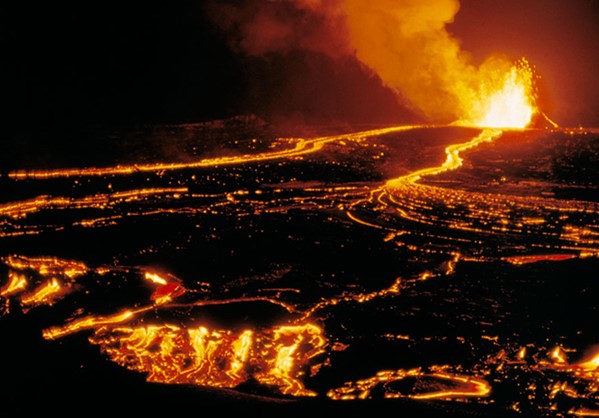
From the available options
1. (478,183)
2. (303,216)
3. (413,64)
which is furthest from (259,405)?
(413,64)

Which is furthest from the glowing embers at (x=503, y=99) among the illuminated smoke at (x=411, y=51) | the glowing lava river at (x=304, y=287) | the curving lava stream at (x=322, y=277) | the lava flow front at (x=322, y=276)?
the curving lava stream at (x=322, y=277)

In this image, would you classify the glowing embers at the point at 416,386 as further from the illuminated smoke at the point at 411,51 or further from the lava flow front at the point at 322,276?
the illuminated smoke at the point at 411,51

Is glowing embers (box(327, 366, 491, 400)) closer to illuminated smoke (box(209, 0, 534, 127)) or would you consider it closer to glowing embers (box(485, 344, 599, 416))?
glowing embers (box(485, 344, 599, 416))

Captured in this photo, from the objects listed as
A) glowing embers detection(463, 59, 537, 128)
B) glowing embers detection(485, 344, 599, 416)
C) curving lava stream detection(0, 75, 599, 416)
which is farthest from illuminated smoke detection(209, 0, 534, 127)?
glowing embers detection(485, 344, 599, 416)

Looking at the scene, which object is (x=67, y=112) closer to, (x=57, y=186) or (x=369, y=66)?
(x=57, y=186)

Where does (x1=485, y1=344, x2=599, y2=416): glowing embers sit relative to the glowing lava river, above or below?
below

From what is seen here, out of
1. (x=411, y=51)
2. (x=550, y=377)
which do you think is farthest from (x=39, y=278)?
(x=411, y=51)

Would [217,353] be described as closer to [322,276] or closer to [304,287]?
[304,287]
